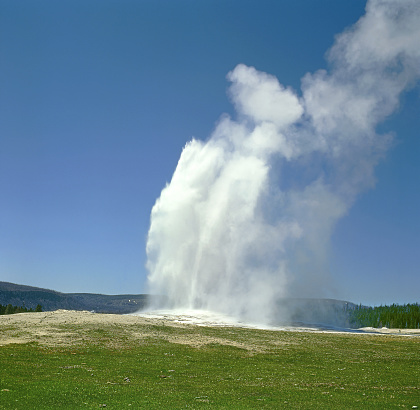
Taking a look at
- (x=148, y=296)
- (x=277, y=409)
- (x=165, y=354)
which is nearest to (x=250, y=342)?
(x=165, y=354)

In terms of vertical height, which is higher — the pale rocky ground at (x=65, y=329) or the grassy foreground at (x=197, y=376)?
the grassy foreground at (x=197, y=376)

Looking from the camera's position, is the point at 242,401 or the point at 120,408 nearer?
the point at 120,408

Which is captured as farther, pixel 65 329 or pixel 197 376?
pixel 65 329

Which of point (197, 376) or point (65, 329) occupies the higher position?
point (197, 376)

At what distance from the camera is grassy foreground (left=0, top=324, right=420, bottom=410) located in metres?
24.2

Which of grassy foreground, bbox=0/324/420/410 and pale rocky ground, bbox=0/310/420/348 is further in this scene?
pale rocky ground, bbox=0/310/420/348

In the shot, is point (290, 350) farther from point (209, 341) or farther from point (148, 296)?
point (148, 296)

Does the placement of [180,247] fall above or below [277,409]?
above

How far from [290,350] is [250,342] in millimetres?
8899

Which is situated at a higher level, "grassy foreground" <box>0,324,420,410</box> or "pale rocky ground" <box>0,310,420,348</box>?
"grassy foreground" <box>0,324,420,410</box>

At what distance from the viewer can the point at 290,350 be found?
58.1m

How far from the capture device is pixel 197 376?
112 ft

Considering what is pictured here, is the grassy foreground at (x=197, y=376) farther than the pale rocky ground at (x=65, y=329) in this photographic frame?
No

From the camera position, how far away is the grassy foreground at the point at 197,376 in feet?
79.3
